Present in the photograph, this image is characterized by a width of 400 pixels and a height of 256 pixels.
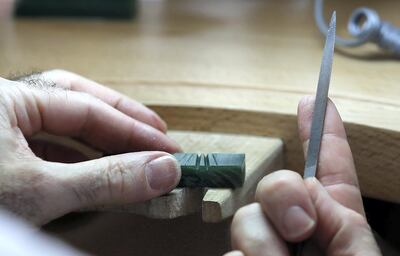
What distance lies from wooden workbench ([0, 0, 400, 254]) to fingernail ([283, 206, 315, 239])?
0.17 metres

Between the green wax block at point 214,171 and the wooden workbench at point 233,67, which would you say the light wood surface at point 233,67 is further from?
the green wax block at point 214,171

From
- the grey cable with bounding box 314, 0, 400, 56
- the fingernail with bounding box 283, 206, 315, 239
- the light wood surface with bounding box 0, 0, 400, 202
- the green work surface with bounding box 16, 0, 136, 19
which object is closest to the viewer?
the fingernail with bounding box 283, 206, 315, 239

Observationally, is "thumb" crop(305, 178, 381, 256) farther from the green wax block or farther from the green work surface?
the green work surface

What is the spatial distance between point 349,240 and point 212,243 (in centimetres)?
14

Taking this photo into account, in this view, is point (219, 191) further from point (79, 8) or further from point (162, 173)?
point (79, 8)

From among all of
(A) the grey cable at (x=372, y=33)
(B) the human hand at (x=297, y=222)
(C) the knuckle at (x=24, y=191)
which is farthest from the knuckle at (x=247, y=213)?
(A) the grey cable at (x=372, y=33)

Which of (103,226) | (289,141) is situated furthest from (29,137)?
(289,141)

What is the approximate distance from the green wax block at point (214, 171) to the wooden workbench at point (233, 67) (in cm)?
12

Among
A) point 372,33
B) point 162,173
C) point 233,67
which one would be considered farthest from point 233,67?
point 162,173

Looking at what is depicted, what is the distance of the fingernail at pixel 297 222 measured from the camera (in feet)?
1.14

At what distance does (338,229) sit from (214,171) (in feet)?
0.34

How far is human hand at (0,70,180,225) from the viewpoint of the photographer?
387mm

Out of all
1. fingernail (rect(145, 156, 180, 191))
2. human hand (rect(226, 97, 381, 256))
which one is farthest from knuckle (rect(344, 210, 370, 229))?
fingernail (rect(145, 156, 180, 191))

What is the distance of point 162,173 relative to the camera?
0.41 m
